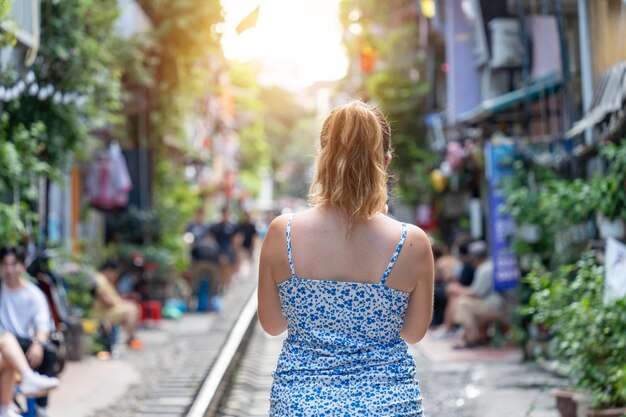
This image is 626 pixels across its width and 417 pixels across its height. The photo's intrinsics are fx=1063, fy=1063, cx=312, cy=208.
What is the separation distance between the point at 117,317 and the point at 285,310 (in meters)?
11.6

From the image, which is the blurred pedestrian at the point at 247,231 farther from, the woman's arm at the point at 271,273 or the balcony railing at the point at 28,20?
the woman's arm at the point at 271,273

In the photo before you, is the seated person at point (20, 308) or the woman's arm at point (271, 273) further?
the seated person at point (20, 308)

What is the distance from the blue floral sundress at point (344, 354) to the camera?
2.90 meters

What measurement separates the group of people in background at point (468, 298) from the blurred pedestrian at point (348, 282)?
34.8ft

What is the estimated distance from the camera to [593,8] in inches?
498

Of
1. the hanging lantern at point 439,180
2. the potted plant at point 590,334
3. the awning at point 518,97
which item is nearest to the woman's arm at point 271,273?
the potted plant at point 590,334

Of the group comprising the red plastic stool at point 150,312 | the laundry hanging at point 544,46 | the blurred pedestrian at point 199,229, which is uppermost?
the laundry hanging at point 544,46

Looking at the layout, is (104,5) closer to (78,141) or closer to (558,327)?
(78,141)

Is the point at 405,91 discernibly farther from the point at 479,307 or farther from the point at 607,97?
the point at 607,97

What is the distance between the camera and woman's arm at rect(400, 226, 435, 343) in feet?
9.80

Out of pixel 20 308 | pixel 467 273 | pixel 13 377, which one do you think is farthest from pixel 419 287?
pixel 467 273

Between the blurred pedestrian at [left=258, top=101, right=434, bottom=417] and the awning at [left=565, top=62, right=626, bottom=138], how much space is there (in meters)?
6.89

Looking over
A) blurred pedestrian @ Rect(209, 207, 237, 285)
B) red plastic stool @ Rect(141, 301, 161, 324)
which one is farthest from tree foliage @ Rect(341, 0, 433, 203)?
red plastic stool @ Rect(141, 301, 161, 324)

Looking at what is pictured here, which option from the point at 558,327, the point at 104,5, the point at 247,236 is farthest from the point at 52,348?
the point at 247,236
